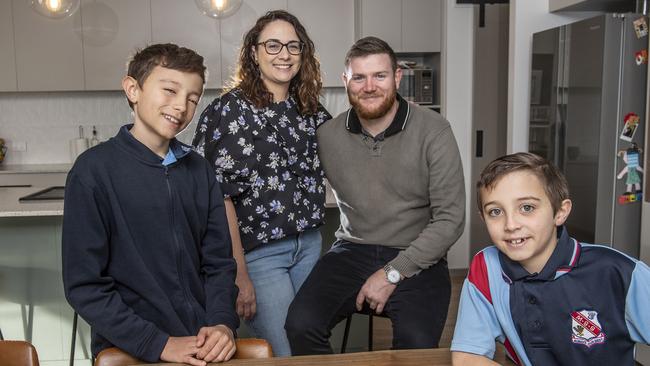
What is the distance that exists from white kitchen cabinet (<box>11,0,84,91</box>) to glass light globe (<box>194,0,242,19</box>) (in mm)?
1750

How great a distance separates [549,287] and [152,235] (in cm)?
89

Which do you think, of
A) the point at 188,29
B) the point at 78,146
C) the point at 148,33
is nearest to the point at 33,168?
the point at 78,146

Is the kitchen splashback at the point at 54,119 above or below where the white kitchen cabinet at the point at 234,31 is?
below

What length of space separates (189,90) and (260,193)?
1.86ft

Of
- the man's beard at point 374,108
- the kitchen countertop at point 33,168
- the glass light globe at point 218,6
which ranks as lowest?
the kitchen countertop at point 33,168

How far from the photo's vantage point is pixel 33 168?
499 centimetres

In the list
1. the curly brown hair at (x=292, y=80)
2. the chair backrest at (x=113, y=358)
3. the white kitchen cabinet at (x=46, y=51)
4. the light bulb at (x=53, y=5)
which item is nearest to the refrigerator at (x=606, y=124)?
the curly brown hair at (x=292, y=80)

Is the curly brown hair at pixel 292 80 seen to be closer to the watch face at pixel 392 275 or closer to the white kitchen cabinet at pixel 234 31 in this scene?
the watch face at pixel 392 275

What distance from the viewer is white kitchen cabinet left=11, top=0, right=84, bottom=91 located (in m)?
4.83

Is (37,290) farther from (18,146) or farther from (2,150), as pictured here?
(18,146)

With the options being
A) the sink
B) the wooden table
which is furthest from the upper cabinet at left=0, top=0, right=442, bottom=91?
the wooden table

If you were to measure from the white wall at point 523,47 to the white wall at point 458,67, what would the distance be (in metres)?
1.30

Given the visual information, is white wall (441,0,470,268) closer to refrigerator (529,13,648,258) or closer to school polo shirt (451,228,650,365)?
refrigerator (529,13,648,258)

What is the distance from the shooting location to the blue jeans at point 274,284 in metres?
2.04
